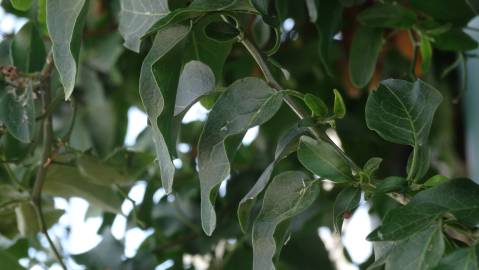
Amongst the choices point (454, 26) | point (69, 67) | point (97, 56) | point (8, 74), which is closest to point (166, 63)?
point (69, 67)

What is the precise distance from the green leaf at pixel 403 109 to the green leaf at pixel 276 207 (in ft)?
0.13

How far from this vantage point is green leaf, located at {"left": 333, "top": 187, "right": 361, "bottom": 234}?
0.34 meters

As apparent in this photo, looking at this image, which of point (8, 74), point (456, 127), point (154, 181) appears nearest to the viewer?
point (8, 74)

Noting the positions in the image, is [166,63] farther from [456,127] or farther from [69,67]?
[456,127]

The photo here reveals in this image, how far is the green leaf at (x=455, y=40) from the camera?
1.86ft

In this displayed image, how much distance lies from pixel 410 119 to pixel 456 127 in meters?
Answer: 0.76

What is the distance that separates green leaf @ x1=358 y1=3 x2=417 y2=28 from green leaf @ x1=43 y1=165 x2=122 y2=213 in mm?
218

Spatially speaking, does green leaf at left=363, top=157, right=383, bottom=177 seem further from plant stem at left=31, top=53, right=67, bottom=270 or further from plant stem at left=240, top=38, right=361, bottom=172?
plant stem at left=31, top=53, right=67, bottom=270

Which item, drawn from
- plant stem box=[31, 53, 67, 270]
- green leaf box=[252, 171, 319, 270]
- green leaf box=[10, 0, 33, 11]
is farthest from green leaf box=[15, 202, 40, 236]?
green leaf box=[252, 171, 319, 270]

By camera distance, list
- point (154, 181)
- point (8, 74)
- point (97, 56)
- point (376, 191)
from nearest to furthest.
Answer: point (376, 191)
point (8, 74)
point (154, 181)
point (97, 56)

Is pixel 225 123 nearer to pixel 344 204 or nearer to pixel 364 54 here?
pixel 344 204

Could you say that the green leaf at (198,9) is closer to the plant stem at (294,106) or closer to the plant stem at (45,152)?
the plant stem at (294,106)

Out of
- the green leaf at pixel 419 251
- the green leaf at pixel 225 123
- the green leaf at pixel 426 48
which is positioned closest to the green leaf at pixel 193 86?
the green leaf at pixel 225 123

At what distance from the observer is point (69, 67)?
1.22 feet
